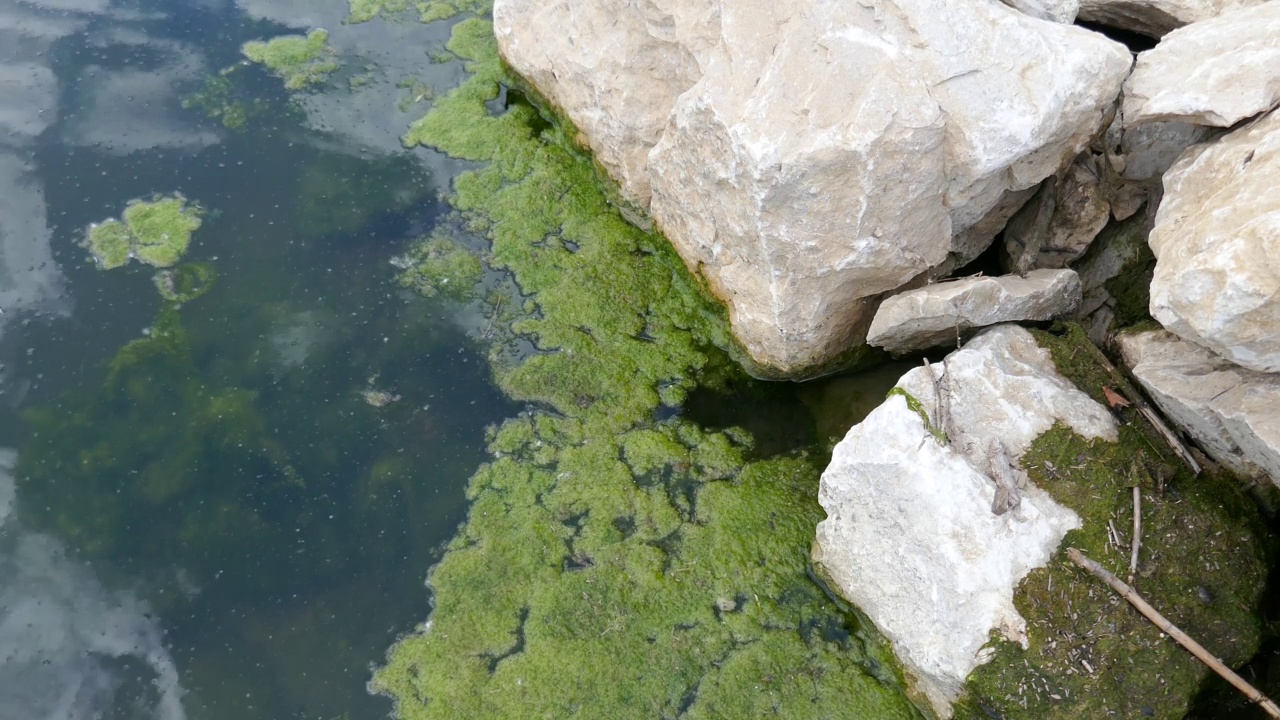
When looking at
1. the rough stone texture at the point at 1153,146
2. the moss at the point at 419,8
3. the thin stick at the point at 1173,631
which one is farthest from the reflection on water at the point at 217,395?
the rough stone texture at the point at 1153,146

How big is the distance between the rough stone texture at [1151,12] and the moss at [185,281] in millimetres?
8803

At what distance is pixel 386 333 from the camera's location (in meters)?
8.41

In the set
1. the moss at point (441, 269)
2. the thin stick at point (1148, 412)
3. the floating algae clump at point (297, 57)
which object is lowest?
the moss at point (441, 269)

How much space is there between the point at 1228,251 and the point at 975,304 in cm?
198

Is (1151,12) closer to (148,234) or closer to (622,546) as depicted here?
(622,546)

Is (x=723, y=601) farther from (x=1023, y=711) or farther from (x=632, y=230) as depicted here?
(x=632, y=230)

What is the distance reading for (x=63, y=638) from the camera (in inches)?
267

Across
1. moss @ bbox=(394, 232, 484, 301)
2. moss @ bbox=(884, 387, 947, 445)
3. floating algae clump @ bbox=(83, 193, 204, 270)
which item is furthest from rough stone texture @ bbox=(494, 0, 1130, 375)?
floating algae clump @ bbox=(83, 193, 204, 270)

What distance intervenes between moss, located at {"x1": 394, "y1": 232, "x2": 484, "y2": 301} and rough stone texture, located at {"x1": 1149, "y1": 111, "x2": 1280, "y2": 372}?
19.2 feet

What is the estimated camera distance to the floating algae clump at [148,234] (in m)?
8.91

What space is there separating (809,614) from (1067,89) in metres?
4.20

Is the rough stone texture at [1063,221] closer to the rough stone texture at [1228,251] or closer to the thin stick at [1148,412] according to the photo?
the thin stick at [1148,412]

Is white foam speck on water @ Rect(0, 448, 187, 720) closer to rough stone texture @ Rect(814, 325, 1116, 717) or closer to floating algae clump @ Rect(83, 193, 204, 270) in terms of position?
floating algae clump @ Rect(83, 193, 204, 270)

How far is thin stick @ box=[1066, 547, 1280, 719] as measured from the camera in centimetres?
538
